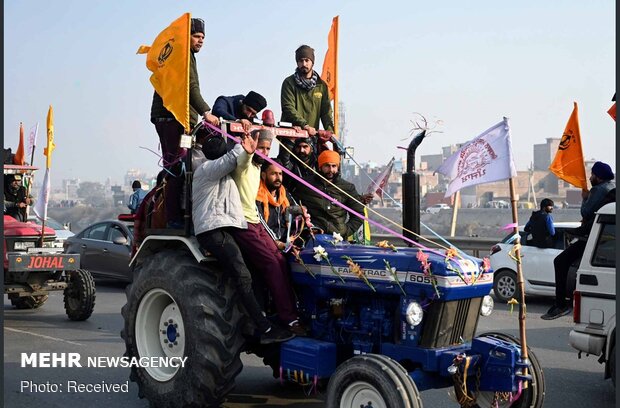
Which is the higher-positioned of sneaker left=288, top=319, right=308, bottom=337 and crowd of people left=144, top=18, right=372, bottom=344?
crowd of people left=144, top=18, right=372, bottom=344

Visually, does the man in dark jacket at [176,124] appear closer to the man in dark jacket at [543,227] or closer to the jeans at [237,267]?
the jeans at [237,267]

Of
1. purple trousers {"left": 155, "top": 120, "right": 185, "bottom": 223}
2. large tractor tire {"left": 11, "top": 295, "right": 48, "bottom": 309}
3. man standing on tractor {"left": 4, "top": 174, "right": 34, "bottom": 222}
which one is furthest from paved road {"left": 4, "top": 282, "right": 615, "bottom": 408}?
purple trousers {"left": 155, "top": 120, "right": 185, "bottom": 223}

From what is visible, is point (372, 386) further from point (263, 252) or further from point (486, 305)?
point (263, 252)

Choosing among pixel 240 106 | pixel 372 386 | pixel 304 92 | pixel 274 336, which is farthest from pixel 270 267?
pixel 304 92

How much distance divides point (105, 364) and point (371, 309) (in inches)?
165

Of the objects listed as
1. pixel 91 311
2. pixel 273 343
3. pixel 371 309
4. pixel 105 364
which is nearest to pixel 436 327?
pixel 371 309

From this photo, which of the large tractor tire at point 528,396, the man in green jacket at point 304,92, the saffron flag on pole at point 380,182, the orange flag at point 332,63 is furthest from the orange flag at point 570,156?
the large tractor tire at point 528,396

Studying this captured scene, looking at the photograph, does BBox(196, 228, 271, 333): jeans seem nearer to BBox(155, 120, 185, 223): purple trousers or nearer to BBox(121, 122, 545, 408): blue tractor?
BBox(121, 122, 545, 408): blue tractor

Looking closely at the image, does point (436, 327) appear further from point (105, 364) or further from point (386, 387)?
point (105, 364)

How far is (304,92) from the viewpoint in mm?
8562

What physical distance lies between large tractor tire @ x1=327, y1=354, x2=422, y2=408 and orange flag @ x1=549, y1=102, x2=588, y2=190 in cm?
664

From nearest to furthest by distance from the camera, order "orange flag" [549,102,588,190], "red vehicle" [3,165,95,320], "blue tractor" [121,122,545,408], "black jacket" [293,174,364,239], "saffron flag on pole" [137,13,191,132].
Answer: "blue tractor" [121,122,545,408] → "saffron flag on pole" [137,13,191,132] → "black jacket" [293,174,364,239] → "orange flag" [549,102,588,190] → "red vehicle" [3,165,95,320]

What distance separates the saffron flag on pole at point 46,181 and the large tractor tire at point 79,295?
3.68 ft

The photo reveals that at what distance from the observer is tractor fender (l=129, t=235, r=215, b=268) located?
21.7ft
